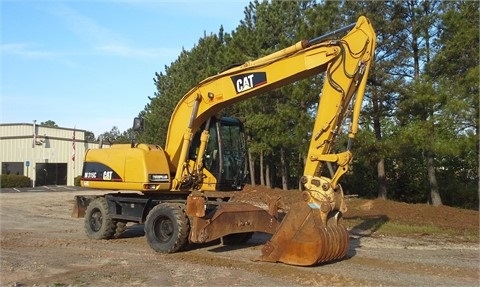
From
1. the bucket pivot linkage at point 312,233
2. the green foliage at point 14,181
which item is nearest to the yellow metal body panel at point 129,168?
the bucket pivot linkage at point 312,233

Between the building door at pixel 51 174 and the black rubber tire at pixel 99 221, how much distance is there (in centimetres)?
3793

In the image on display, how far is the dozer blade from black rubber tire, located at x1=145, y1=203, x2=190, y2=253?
199 centimetres

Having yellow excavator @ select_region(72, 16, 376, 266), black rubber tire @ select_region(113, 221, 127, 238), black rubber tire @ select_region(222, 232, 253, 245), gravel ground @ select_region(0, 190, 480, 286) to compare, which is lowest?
gravel ground @ select_region(0, 190, 480, 286)

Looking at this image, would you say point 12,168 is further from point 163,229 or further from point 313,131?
point 313,131

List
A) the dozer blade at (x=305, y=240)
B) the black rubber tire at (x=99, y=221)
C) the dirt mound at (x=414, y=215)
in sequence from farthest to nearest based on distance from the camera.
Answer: the dirt mound at (x=414, y=215) → the black rubber tire at (x=99, y=221) → the dozer blade at (x=305, y=240)

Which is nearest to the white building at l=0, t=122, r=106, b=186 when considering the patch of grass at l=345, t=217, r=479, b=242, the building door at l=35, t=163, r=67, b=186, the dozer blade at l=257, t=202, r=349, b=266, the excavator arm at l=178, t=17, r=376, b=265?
the building door at l=35, t=163, r=67, b=186

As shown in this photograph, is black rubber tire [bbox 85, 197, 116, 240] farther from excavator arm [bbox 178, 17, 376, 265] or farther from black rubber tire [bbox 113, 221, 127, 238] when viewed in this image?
excavator arm [bbox 178, 17, 376, 265]

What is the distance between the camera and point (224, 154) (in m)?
12.0

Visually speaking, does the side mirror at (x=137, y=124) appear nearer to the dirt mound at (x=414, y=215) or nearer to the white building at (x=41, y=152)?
the dirt mound at (x=414, y=215)

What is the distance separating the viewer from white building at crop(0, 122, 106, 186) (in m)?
48.9

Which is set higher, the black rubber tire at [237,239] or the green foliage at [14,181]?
the green foliage at [14,181]

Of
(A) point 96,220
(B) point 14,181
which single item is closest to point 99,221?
(A) point 96,220

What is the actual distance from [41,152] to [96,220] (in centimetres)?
3879

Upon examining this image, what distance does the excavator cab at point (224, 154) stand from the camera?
11.9 metres
